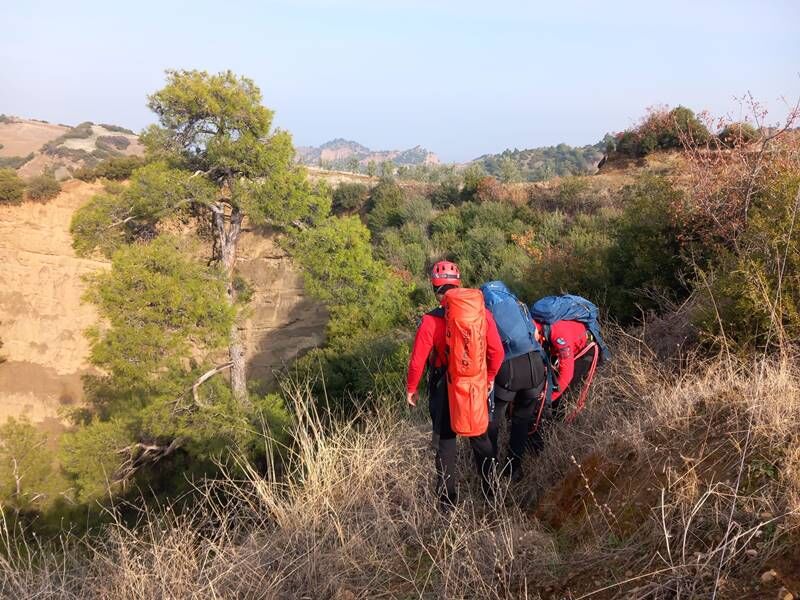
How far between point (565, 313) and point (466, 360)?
4.07 ft

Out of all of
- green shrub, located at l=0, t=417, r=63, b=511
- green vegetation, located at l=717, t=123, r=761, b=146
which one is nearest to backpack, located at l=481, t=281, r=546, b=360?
green vegetation, located at l=717, t=123, r=761, b=146

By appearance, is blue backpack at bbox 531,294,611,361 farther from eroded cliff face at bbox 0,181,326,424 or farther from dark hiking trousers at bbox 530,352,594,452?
eroded cliff face at bbox 0,181,326,424

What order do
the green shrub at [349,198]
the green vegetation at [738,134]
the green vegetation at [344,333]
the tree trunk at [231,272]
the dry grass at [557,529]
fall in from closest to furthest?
the dry grass at [557,529] → the green vegetation at [344,333] → the green vegetation at [738,134] → the tree trunk at [231,272] → the green shrub at [349,198]

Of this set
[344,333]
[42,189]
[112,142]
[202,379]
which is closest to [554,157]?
[112,142]

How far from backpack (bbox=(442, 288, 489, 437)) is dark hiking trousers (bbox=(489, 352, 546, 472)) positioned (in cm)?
34

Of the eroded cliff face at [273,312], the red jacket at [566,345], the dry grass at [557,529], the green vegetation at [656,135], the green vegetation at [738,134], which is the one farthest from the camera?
the eroded cliff face at [273,312]

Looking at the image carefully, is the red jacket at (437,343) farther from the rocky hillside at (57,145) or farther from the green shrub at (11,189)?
the rocky hillside at (57,145)

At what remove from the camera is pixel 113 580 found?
2627 millimetres

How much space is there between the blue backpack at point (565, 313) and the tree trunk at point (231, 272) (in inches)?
320

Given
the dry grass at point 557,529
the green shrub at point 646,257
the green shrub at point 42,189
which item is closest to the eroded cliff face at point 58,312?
the green shrub at point 42,189

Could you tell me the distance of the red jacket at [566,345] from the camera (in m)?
3.85

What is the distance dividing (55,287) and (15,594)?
976 inches

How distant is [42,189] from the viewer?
25.6 meters

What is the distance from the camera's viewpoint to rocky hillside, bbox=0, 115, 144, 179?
153 feet
